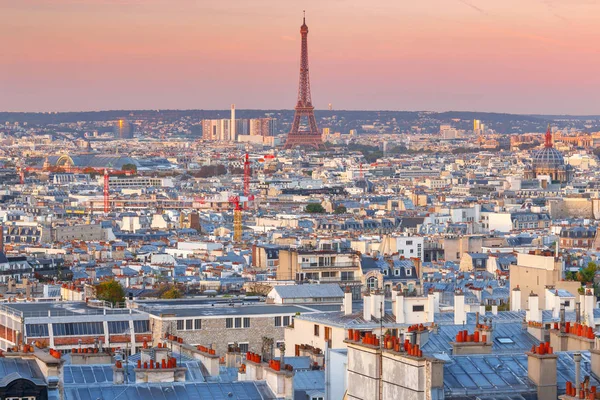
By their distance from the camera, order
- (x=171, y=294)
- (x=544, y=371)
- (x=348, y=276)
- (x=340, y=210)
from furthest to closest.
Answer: (x=340, y=210) < (x=171, y=294) < (x=348, y=276) < (x=544, y=371)

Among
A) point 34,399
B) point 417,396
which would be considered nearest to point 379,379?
point 417,396


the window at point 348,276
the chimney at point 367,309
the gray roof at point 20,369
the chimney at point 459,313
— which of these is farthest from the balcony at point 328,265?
the gray roof at point 20,369

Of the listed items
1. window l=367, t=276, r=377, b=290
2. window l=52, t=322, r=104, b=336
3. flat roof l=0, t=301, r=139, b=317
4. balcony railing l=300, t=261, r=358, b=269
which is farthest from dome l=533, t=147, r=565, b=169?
window l=52, t=322, r=104, b=336

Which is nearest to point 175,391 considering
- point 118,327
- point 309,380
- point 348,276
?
point 309,380

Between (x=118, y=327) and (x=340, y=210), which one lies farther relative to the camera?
(x=340, y=210)

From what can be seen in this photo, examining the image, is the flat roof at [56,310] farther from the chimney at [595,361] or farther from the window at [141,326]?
the chimney at [595,361]

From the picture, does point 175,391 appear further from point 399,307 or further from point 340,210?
point 340,210
